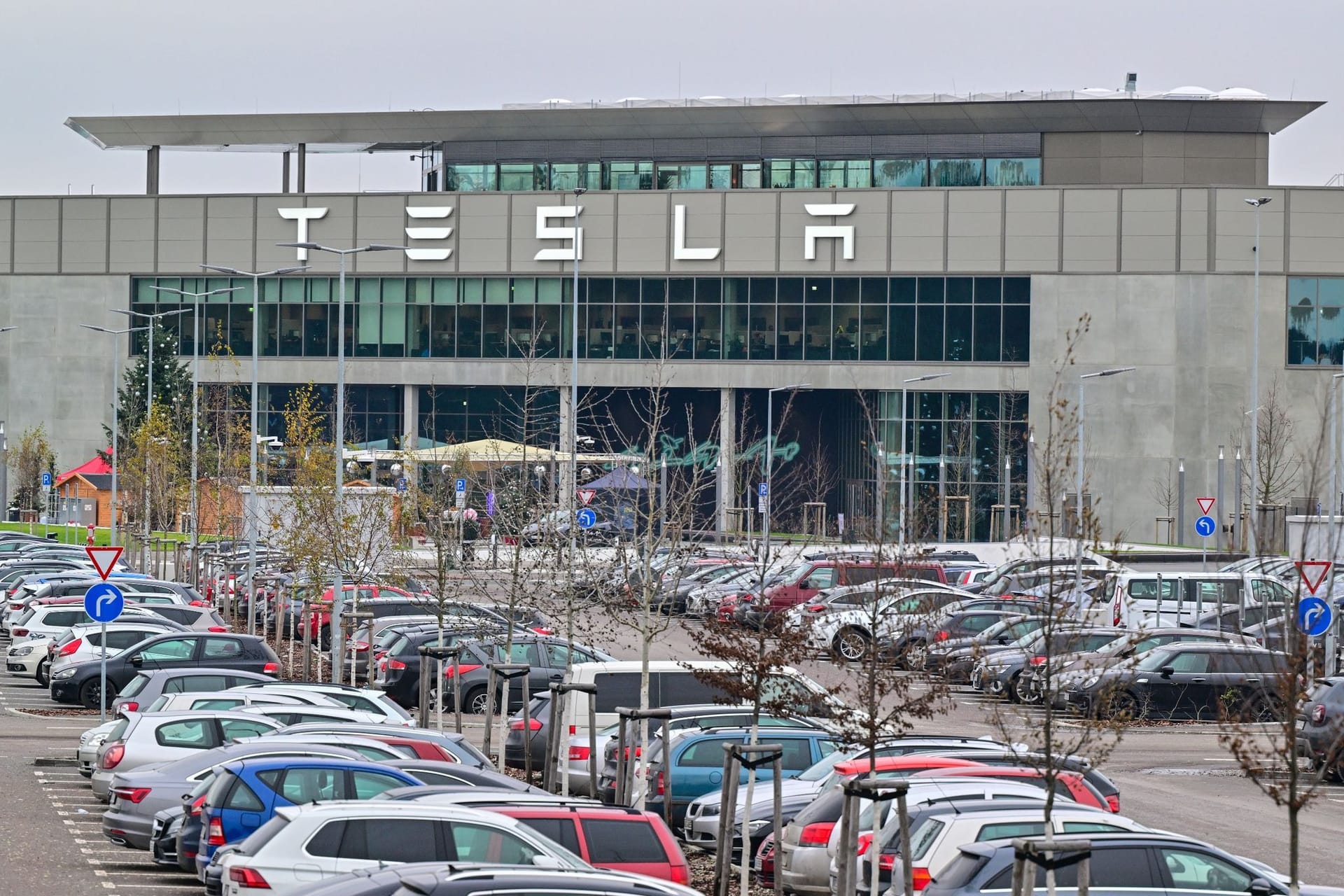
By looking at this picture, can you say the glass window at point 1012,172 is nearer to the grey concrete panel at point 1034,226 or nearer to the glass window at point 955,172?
the glass window at point 955,172

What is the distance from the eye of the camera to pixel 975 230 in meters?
75.4

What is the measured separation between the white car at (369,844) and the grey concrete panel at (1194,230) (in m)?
64.4

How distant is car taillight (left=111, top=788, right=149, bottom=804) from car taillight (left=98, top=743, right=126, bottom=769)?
167 cm

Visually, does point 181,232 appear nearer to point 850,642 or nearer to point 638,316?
point 638,316

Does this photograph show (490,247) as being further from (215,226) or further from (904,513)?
(904,513)

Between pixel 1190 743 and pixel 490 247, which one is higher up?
pixel 490 247

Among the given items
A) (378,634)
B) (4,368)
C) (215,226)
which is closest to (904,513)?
(378,634)

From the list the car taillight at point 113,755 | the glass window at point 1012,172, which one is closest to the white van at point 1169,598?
the car taillight at point 113,755

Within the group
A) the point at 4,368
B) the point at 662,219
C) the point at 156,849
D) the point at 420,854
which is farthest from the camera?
the point at 4,368

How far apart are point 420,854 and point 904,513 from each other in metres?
15.0

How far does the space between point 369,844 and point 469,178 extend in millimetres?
74978

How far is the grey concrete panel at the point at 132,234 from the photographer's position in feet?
271

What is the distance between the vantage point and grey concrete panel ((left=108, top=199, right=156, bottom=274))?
82625mm

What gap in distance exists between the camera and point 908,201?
249 ft
